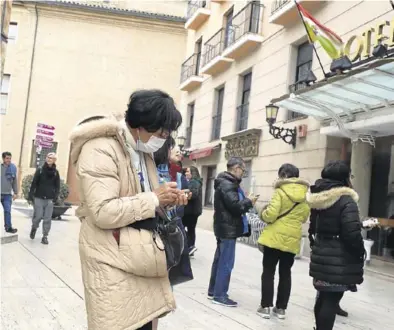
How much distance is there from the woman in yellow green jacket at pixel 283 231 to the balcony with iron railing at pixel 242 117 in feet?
35.5

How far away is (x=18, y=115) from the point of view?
2731cm

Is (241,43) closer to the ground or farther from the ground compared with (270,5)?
closer to the ground

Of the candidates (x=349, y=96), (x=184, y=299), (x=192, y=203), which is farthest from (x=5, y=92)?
(x=184, y=299)

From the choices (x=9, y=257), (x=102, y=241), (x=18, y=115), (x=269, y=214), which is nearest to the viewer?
(x=102, y=241)

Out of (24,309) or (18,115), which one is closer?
(24,309)

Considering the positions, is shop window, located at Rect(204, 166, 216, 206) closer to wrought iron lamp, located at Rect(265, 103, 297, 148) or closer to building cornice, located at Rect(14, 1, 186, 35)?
wrought iron lamp, located at Rect(265, 103, 297, 148)

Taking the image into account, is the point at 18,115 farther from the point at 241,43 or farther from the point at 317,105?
the point at 317,105

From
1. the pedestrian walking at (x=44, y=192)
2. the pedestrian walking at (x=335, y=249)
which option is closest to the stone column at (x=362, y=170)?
the pedestrian walking at (x=44, y=192)

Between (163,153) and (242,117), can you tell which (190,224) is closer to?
(163,153)

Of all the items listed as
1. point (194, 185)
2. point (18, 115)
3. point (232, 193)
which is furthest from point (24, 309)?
point (18, 115)

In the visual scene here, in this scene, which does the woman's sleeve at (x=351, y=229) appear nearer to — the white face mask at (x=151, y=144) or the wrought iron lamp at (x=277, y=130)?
the white face mask at (x=151, y=144)

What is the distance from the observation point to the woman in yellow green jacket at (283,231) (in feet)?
16.9

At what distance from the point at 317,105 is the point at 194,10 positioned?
13.5 meters

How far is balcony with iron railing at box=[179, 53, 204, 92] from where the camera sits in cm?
2056
